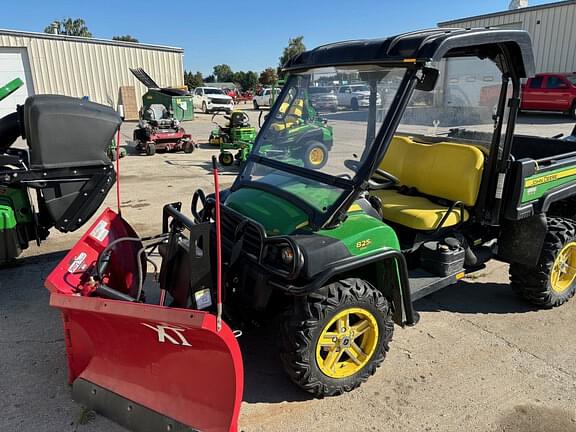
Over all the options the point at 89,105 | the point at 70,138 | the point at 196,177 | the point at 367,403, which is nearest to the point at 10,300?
the point at 70,138

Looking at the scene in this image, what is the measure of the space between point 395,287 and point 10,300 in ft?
11.1

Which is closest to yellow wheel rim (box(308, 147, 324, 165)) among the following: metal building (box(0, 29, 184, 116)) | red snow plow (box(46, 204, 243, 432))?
red snow plow (box(46, 204, 243, 432))

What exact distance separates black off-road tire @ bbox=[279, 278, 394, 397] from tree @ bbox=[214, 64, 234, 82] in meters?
74.9

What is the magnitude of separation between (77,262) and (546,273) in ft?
11.7

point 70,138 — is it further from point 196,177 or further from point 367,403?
point 196,177

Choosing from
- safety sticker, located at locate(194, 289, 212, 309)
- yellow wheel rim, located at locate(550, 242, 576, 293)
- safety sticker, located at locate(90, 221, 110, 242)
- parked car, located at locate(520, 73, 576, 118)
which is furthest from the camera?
parked car, located at locate(520, 73, 576, 118)

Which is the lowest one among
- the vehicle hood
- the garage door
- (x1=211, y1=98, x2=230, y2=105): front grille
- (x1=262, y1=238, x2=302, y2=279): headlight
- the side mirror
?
(x1=262, y1=238, x2=302, y2=279): headlight

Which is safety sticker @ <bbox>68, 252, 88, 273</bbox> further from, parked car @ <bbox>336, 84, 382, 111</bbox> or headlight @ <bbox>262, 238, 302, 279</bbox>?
parked car @ <bbox>336, 84, 382, 111</bbox>

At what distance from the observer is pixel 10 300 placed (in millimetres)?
4164

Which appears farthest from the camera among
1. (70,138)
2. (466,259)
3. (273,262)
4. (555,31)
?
(555,31)

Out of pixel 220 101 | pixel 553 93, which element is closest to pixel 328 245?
pixel 553 93

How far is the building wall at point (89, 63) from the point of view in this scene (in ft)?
68.8

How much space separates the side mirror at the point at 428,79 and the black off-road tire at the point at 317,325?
123 centimetres

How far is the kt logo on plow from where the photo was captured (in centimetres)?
230
